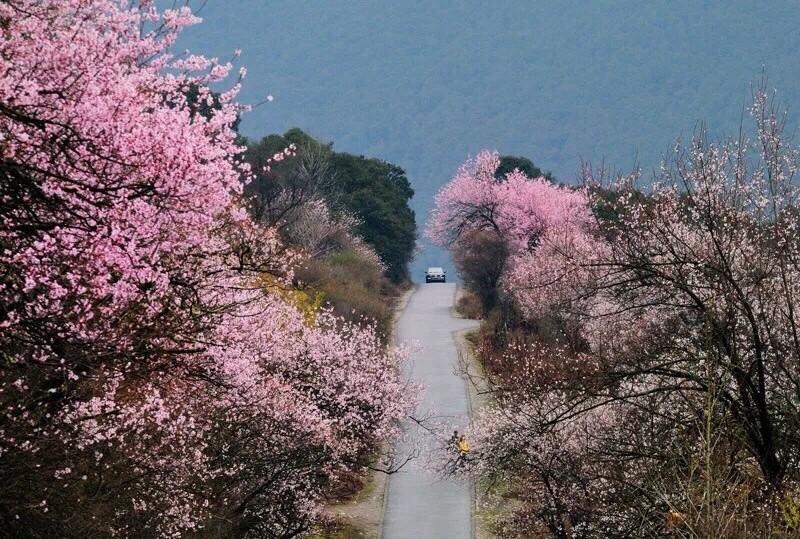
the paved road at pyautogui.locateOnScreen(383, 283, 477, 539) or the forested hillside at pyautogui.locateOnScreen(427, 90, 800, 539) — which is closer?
the forested hillside at pyautogui.locateOnScreen(427, 90, 800, 539)

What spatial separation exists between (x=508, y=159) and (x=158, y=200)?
80.2 m

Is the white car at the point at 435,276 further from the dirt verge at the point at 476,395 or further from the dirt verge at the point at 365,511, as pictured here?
the dirt verge at the point at 365,511

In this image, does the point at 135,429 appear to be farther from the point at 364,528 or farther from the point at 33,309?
the point at 364,528

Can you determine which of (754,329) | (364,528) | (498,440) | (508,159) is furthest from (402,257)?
(754,329)

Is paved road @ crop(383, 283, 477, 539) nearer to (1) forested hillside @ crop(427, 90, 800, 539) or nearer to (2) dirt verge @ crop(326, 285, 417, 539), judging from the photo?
(2) dirt verge @ crop(326, 285, 417, 539)

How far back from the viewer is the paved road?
32688 mm

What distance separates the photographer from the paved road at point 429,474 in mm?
32688

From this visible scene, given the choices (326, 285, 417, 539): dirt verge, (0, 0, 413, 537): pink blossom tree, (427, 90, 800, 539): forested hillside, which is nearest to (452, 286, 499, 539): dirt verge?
(427, 90, 800, 539): forested hillside

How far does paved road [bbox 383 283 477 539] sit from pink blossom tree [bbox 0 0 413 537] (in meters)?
18.0

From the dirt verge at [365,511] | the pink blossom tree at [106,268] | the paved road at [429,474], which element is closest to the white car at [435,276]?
the paved road at [429,474]

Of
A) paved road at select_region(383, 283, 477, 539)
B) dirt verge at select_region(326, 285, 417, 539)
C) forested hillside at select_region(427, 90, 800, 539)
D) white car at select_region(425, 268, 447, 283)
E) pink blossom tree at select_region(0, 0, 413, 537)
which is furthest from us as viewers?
white car at select_region(425, 268, 447, 283)

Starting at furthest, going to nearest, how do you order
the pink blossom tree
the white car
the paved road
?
1. the white car
2. the paved road
3. the pink blossom tree

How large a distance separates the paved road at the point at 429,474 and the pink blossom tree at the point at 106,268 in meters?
18.0

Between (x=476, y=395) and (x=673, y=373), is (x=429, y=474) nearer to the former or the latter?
(x=476, y=395)
